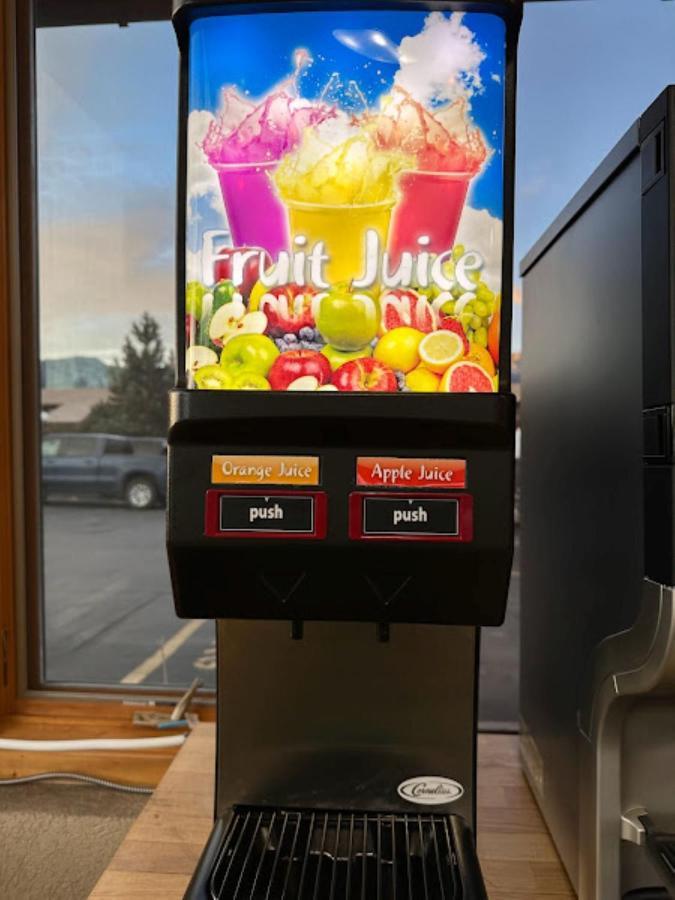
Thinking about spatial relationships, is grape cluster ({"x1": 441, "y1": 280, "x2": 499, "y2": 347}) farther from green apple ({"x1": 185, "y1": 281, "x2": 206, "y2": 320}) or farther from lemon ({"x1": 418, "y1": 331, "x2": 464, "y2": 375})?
green apple ({"x1": 185, "y1": 281, "x2": 206, "y2": 320})

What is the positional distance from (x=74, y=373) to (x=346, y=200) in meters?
1.25

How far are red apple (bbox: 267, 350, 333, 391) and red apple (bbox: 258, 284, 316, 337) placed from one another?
0.02 meters

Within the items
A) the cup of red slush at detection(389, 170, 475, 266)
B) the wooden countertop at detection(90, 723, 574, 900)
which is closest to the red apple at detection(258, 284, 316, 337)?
the cup of red slush at detection(389, 170, 475, 266)

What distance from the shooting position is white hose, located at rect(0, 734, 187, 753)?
1.58 meters

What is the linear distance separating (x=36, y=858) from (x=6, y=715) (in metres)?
0.47

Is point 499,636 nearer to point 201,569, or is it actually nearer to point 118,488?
point 118,488

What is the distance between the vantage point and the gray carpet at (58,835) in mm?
1269

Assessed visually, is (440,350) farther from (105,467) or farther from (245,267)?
(105,467)

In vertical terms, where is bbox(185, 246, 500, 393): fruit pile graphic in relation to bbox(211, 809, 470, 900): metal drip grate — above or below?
above

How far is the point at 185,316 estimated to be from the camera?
775 mm

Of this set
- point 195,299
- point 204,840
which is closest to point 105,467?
point 204,840

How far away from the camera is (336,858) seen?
825 millimetres

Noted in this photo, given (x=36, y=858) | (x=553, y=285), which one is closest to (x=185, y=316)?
(x=553, y=285)

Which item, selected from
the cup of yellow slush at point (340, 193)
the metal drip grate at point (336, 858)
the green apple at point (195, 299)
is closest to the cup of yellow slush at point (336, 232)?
the cup of yellow slush at point (340, 193)
